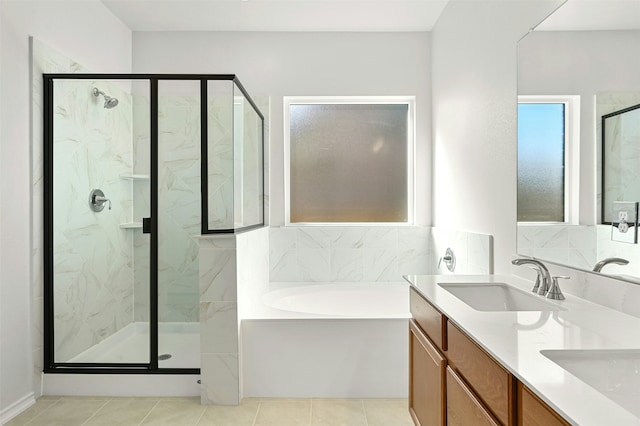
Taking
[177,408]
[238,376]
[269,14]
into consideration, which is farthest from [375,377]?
[269,14]

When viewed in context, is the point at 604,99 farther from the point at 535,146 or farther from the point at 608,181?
the point at 535,146

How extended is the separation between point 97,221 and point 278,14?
6.86ft

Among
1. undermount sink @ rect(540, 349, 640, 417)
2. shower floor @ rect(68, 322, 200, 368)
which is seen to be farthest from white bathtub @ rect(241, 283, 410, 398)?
undermount sink @ rect(540, 349, 640, 417)

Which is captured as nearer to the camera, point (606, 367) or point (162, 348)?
point (606, 367)

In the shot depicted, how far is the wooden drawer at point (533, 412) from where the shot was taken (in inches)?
32.6

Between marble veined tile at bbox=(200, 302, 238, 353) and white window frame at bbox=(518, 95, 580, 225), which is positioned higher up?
white window frame at bbox=(518, 95, 580, 225)

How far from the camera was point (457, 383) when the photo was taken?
1424 millimetres

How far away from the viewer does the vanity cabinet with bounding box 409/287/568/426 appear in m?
1.01

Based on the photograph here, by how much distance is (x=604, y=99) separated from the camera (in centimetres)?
151

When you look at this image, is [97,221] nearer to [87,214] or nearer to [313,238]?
[87,214]

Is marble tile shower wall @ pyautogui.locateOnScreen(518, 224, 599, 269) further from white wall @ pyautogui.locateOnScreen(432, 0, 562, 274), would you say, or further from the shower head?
the shower head

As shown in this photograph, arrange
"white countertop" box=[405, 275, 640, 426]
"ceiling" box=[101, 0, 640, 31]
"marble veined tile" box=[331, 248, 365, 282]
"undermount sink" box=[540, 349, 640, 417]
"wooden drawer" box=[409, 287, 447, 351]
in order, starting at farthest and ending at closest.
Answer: "marble veined tile" box=[331, 248, 365, 282]
"ceiling" box=[101, 0, 640, 31]
"wooden drawer" box=[409, 287, 447, 351]
"undermount sink" box=[540, 349, 640, 417]
"white countertop" box=[405, 275, 640, 426]

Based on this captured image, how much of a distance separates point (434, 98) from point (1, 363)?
3.52m

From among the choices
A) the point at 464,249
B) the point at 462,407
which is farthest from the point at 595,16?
the point at 464,249
